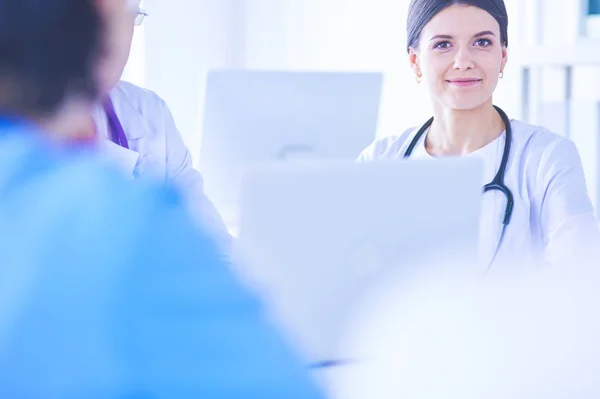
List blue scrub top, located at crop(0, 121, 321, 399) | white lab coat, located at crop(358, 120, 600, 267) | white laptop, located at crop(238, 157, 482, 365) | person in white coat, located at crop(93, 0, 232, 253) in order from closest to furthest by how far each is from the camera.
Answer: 1. blue scrub top, located at crop(0, 121, 321, 399)
2. white laptop, located at crop(238, 157, 482, 365)
3. white lab coat, located at crop(358, 120, 600, 267)
4. person in white coat, located at crop(93, 0, 232, 253)

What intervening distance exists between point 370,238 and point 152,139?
1.02 metres

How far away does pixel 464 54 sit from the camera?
5.72 ft

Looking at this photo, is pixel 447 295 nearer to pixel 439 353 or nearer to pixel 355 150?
pixel 439 353

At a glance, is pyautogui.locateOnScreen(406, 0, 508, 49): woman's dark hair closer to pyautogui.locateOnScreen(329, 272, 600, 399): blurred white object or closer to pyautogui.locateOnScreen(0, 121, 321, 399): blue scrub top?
pyautogui.locateOnScreen(329, 272, 600, 399): blurred white object

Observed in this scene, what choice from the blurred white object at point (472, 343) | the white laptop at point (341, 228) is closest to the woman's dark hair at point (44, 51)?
the white laptop at point (341, 228)

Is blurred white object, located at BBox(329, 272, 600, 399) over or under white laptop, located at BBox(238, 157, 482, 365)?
under

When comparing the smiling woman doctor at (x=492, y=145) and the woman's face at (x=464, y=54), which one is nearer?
the smiling woman doctor at (x=492, y=145)

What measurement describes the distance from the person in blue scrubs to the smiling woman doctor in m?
1.24

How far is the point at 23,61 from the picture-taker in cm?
44

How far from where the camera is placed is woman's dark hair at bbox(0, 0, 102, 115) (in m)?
0.44

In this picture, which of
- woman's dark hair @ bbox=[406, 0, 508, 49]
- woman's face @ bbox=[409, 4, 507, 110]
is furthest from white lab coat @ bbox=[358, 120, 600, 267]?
woman's dark hair @ bbox=[406, 0, 508, 49]

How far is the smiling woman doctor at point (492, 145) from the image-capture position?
1608 millimetres

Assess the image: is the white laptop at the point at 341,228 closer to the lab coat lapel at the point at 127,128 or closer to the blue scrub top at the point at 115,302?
the blue scrub top at the point at 115,302

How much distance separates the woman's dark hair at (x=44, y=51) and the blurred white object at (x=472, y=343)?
0.53 metres
